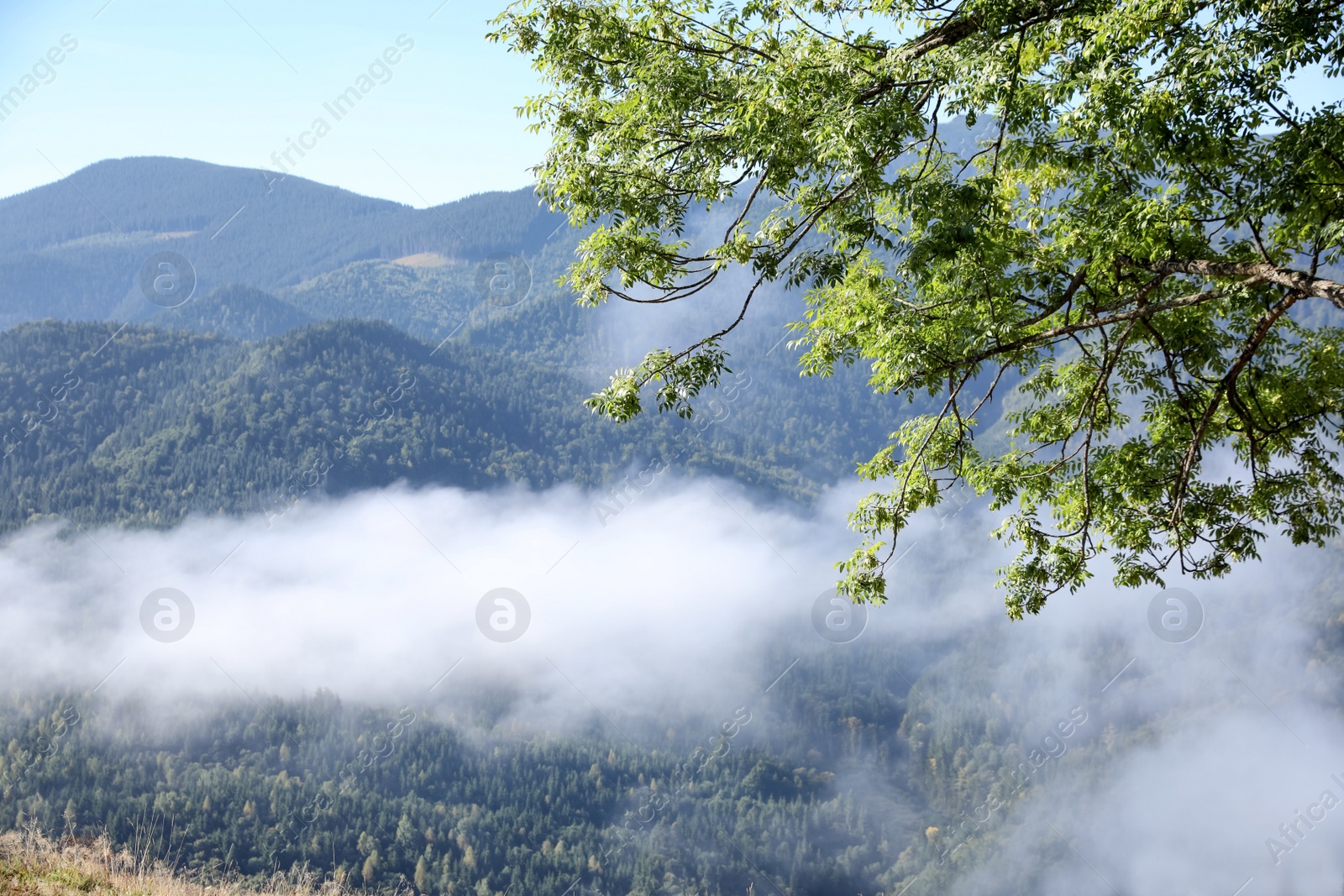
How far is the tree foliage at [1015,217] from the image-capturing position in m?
7.28

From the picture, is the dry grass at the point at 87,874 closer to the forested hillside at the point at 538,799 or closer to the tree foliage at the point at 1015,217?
the tree foliage at the point at 1015,217

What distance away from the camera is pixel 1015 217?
12016mm

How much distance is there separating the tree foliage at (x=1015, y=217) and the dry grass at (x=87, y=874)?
20.6 feet

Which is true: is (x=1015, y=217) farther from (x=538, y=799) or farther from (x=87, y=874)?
(x=538, y=799)

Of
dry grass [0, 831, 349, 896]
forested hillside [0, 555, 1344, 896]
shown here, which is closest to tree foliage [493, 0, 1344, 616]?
dry grass [0, 831, 349, 896]

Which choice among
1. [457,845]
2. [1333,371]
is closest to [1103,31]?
[1333,371]

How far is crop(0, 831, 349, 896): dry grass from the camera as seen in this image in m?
8.27

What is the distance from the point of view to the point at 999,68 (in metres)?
6.92

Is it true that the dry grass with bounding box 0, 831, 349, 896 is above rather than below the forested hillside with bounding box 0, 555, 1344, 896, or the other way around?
above

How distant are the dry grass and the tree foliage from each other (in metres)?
6.28

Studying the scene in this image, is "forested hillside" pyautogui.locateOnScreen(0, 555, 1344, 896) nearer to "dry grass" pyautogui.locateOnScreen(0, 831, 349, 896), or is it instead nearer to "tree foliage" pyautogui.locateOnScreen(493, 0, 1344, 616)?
"dry grass" pyautogui.locateOnScreen(0, 831, 349, 896)

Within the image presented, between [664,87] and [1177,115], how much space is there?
14.0 feet

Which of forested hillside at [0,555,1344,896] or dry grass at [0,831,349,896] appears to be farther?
forested hillside at [0,555,1344,896]

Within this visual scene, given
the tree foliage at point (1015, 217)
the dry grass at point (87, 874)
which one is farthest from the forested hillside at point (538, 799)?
the tree foliage at point (1015, 217)
